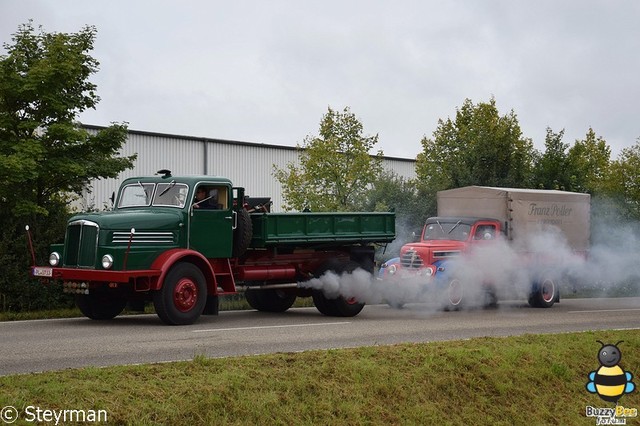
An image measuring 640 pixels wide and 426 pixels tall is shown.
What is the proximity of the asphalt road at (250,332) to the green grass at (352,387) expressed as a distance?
5.17 ft

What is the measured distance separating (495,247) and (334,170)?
9.08m

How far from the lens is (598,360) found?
12.4 metres

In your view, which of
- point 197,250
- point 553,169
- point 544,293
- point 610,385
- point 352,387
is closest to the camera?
point 352,387

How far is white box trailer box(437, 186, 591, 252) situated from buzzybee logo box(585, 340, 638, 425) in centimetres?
965

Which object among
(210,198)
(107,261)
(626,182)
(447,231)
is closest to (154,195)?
(210,198)

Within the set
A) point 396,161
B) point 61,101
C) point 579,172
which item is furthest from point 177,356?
point 396,161

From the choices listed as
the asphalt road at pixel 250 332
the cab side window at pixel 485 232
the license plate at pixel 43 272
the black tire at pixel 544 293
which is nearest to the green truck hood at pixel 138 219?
the license plate at pixel 43 272

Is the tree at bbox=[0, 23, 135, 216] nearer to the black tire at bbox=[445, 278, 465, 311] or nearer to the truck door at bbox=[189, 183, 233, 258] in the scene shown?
the truck door at bbox=[189, 183, 233, 258]

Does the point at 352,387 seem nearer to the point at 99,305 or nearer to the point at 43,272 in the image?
the point at 43,272

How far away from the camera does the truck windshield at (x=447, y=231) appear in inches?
871

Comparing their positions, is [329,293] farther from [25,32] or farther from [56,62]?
[25,32]

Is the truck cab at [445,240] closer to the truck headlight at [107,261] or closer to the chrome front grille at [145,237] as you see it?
the chrome front grille at [145,237]

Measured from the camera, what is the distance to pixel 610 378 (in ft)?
39.3

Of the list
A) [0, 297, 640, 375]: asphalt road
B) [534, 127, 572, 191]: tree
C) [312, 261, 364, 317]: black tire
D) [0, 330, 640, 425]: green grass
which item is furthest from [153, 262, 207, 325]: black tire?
[534, 127, 572, 191]: tree
